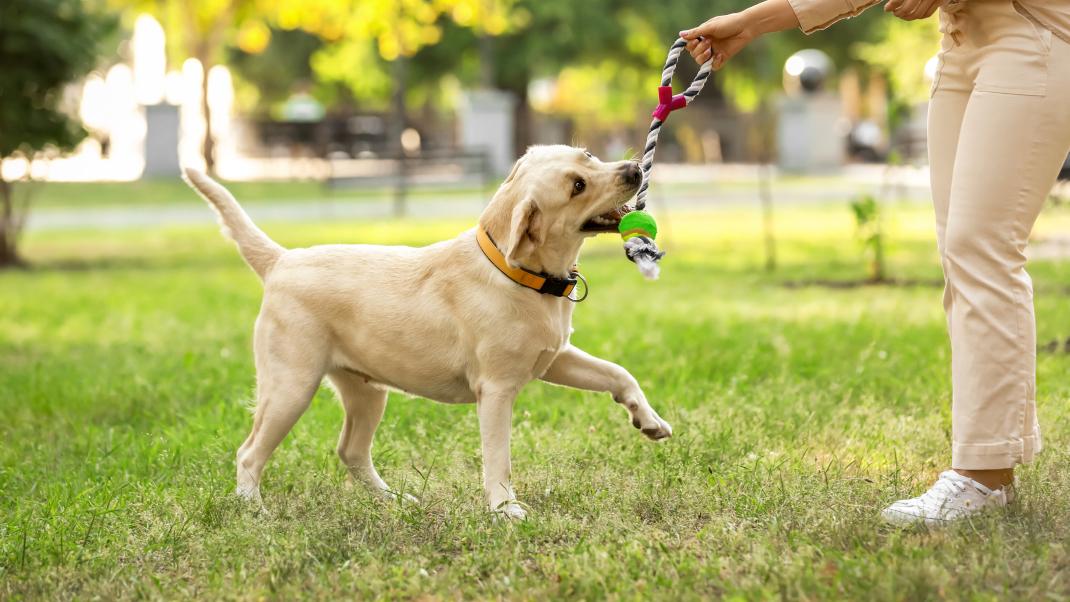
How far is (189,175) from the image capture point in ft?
17.1

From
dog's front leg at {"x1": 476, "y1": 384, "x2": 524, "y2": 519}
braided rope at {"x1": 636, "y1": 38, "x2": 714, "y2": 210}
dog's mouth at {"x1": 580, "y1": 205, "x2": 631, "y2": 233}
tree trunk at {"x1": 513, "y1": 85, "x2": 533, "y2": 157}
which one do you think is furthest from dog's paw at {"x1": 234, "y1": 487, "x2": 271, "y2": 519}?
tree trunk at {"x1": 513, "y1": 85, "x2": 533, "y2": 157}

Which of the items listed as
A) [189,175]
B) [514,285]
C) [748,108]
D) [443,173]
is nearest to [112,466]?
[189,175]

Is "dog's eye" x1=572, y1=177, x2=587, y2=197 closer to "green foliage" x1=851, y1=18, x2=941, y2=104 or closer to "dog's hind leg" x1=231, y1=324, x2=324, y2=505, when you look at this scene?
"dog's hind leg" x1=231, y1=324, x2=324, y2=505

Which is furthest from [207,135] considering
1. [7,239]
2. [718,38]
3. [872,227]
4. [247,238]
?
[718,38]

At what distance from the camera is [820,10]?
4.29 meters

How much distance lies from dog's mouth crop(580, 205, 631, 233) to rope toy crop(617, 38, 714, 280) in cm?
4

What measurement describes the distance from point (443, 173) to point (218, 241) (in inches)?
433

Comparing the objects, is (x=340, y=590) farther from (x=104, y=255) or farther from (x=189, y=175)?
(x=104, y=255)

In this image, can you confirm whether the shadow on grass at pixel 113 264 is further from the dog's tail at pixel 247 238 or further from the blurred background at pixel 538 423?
the dog's tail at pixel 247 238

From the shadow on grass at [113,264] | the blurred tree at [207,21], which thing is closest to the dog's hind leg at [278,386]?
the shadow on grass at [113,264]

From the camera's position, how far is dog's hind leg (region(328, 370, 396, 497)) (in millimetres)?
5141

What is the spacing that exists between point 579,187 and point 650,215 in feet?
0.86

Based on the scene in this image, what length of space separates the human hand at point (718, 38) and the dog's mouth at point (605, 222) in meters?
0.56

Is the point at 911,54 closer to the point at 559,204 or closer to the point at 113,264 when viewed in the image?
the point at 113,264
